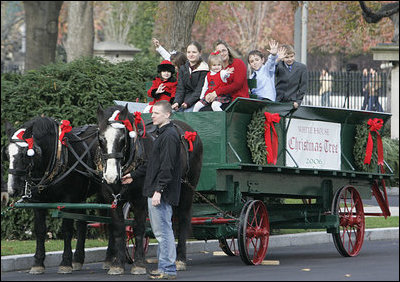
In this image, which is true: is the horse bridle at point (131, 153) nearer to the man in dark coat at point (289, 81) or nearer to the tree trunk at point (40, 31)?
the man in dark coat at point (289, 81)

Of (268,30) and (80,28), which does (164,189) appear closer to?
(80,28)

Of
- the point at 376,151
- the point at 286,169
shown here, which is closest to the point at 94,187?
the point at 286,169

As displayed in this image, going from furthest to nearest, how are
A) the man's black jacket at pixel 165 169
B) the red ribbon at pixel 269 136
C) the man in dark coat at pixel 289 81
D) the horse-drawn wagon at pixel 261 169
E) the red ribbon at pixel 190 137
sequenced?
the man in dark coat at pixel 289 81, the red ribbon at pixel 269 136, the horse-drawn wagon at pixel 261 169, the red ribbon at pixel 190 137, the man's black jacket at pixel 165 169

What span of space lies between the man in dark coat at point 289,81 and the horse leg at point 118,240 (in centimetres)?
355

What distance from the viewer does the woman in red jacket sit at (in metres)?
13.0

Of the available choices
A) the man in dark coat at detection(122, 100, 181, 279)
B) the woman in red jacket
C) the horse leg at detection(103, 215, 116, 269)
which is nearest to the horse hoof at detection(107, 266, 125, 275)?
the man in dark coat at detection(122, 100, 181, 279)

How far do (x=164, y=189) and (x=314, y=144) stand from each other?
11.7 ft

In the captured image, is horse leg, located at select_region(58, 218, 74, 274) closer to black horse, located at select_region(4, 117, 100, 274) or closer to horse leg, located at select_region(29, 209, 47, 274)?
black horse, located at select_region(4, 117, 100, 274)

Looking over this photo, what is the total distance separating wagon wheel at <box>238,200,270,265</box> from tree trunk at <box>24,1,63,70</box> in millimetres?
14627

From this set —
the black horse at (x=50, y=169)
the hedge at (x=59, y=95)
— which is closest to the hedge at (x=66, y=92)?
the hedge at (x=59, y=95)

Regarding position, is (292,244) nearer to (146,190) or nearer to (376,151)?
(376,151)

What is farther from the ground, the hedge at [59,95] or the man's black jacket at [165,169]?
the hedge at [59,95]

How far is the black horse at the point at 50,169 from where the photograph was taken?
456 inches

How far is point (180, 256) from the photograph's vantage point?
12.0 metres
